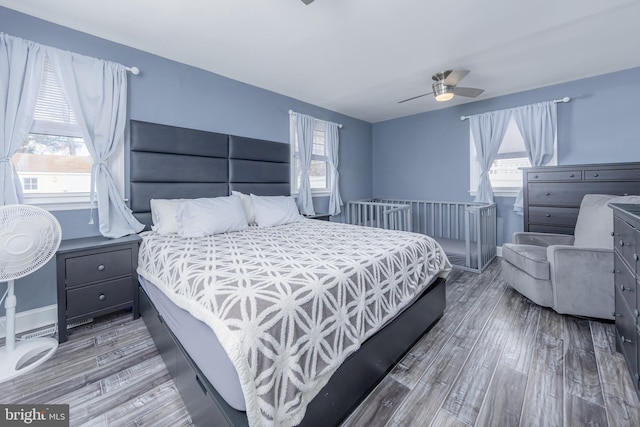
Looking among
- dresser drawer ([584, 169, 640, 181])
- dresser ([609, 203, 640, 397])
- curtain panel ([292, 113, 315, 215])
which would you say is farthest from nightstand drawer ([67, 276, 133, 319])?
dresser drawer ([584, 169, 640, 181])

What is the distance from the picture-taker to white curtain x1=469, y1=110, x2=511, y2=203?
3.96m

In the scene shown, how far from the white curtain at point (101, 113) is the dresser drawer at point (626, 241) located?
3.52 metres

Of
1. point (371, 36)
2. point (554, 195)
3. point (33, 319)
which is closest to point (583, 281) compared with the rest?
point (554, 195)

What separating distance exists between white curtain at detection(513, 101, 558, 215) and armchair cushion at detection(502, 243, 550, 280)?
1388 millimetres

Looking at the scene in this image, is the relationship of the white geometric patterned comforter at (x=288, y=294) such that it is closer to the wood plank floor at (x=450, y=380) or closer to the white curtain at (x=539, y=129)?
the wood plank floor at (x=450, y=380)

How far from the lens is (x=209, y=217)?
2.46 m

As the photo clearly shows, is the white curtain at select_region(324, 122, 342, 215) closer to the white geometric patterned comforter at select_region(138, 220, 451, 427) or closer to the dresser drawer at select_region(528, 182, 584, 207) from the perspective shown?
the white geometric patterned comforter at select_region(138, 220, 451, 427)

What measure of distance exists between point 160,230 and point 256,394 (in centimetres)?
198

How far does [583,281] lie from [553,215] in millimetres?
1360

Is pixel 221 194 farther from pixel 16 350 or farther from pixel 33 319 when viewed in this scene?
pixel 16 350

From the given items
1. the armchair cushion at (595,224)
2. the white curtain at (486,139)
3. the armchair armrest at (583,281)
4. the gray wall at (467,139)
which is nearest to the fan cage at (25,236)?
the armchair armrest at (583,281)

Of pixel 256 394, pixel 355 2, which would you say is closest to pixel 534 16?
pixel 355 2

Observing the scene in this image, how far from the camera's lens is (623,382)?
1520 mm

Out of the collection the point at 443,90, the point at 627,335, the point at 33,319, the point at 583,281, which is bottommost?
the point at 33,319
